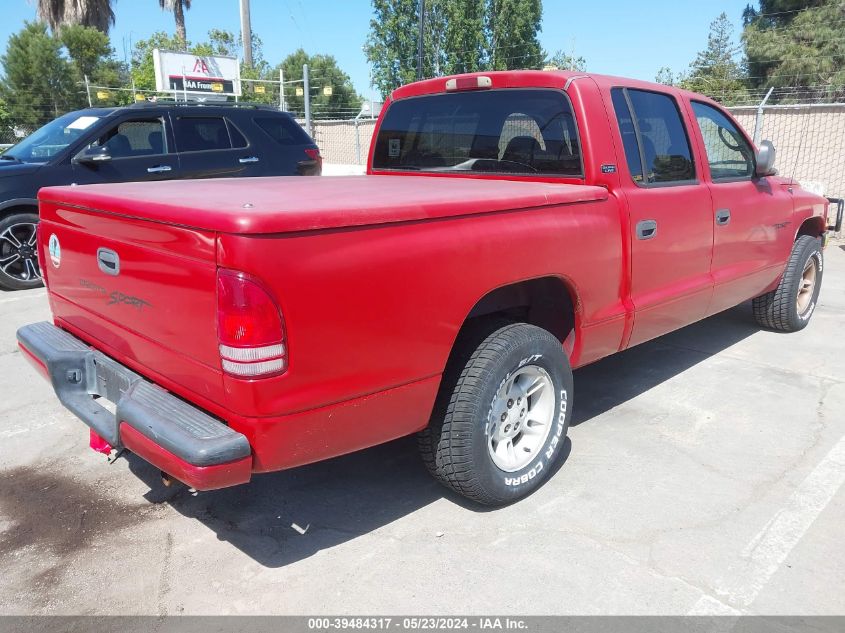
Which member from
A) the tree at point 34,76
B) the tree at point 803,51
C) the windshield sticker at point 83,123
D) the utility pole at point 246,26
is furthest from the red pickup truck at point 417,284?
the tree at point 34,76

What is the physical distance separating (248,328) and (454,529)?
1.39 m

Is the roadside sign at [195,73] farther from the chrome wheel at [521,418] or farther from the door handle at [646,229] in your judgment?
the chrome wheel at [521,418]

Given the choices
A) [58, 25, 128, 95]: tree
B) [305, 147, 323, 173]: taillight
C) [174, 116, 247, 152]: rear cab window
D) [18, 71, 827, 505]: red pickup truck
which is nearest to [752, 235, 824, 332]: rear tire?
[18, 71, 827, 505]: red pickup truck

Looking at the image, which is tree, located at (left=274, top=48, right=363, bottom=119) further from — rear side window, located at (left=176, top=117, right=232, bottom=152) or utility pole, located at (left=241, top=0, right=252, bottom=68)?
rear side window, located at (left=176, top=117, right=232, bottom=152)

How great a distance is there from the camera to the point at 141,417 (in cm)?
237

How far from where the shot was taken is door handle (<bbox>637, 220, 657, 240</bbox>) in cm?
348

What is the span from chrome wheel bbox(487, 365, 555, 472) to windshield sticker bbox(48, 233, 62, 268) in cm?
205

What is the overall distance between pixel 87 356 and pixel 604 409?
9.45 ft

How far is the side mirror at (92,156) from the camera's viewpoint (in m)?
7.07

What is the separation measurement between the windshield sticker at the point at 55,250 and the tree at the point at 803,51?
2843 cm

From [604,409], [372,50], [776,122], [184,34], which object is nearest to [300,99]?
[372,50]

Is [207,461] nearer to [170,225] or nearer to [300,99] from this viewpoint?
[170,225]

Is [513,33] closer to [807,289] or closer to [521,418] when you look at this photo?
[807,289]

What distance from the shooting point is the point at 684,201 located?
382 cm
